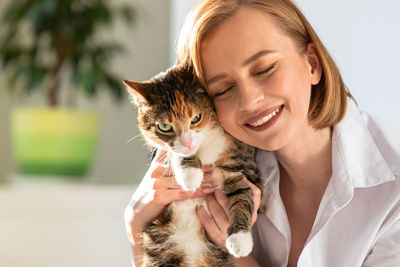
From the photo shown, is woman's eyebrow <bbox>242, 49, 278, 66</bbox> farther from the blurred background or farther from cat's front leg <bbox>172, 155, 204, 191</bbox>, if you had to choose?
the blurred background

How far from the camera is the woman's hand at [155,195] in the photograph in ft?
4.73

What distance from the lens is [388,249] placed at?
4.48ft

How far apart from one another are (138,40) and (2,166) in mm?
1219

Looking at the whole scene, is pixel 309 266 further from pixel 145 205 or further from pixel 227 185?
pixel 145 205

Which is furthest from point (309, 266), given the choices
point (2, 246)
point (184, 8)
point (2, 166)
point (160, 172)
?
point (2, 166)

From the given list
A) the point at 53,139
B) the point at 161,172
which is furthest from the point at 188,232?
the point at 53,139

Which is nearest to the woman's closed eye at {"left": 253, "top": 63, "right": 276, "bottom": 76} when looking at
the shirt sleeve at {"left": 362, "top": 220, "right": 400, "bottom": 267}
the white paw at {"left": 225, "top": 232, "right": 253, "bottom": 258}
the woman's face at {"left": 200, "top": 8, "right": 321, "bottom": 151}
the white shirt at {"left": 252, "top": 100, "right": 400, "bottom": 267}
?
the woman's face at {"left": 200, "top": 8, "right": 321, "bottom": 151}

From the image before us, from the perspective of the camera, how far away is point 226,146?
146 centimetres

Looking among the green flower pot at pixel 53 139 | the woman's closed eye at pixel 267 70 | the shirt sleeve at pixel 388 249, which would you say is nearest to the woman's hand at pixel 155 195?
the woman's closed eye at pixel 267 70

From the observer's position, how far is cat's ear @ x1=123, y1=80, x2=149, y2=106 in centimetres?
139

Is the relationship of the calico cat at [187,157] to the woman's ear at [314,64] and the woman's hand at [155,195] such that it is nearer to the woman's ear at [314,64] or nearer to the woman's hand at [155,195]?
the woman's hand at [155,195]

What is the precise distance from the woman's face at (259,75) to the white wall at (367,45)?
55 centimetres

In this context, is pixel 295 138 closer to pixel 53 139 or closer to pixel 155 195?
pixel 155 195

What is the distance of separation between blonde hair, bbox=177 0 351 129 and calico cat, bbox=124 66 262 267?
0.29 ft
